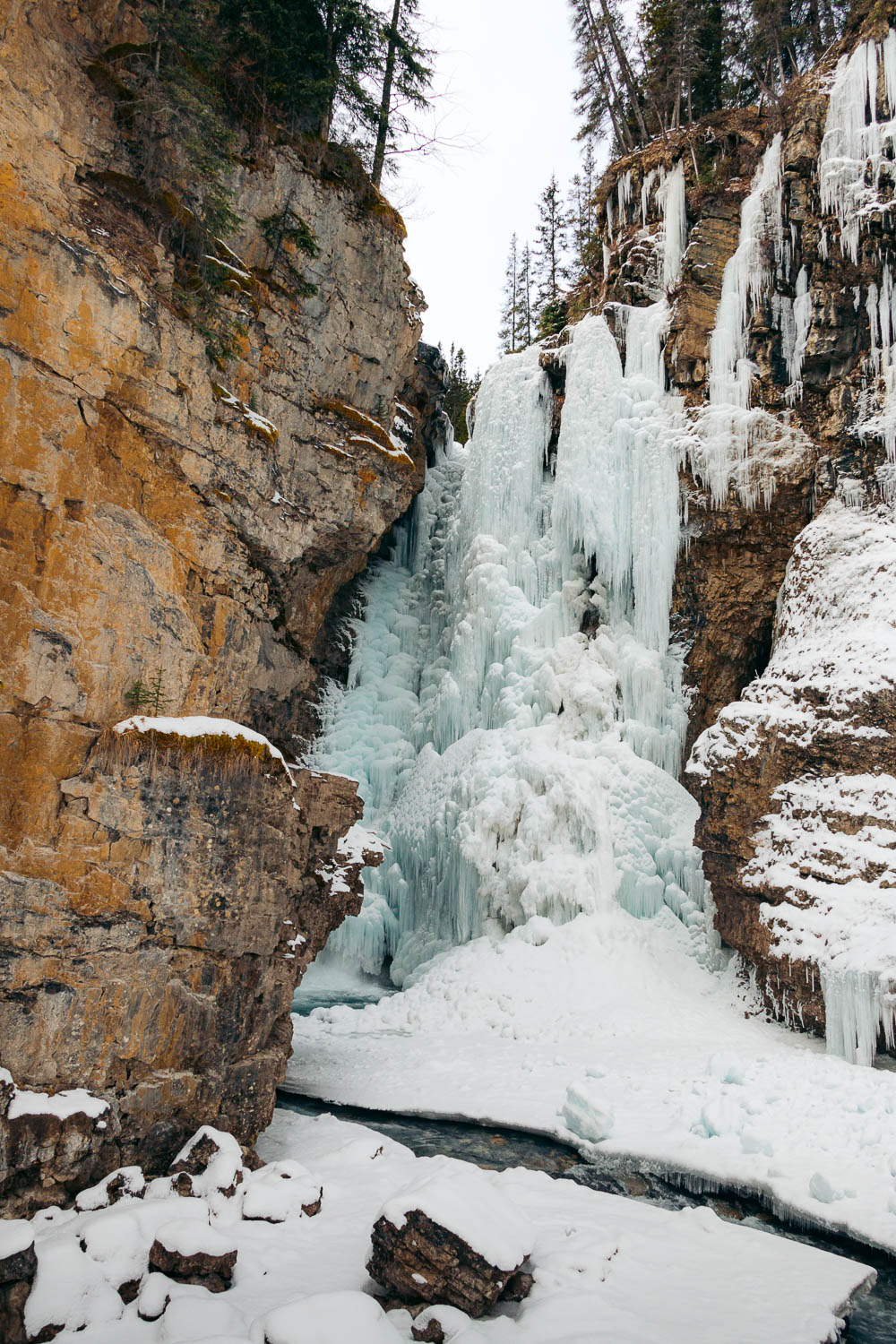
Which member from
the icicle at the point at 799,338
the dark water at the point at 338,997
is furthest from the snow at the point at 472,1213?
the icicle at the point at 799,338

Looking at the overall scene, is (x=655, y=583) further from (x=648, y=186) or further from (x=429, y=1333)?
(x=429, y=1333)

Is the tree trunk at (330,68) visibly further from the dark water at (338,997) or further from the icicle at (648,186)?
the dark water at (338,997)

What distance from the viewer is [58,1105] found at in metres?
5.86

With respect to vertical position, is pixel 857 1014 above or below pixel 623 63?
below

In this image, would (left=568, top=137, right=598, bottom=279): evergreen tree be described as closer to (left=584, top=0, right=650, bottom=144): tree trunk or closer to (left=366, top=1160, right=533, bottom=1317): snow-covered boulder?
(left=584, top=0, right=650, bottom=144): tree trunk

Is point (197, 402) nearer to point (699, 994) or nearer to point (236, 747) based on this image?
point (236, 747)

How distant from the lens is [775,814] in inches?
430

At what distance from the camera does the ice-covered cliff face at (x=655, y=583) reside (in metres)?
12.3

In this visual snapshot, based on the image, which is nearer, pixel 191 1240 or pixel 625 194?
pixel 191 1240

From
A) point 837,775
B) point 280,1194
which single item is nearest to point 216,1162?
point 280,1194

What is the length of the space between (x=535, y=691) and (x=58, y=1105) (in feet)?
33.1

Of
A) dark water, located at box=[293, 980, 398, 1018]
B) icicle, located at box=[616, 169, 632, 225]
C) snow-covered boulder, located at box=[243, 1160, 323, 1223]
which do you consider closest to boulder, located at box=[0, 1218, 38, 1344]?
snow-covered boulder, located at box=[243, 1160, 323, 1223]

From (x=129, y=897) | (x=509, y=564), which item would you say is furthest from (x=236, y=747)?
(x=509, y=564)

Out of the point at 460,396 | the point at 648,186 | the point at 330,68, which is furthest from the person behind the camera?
the point at 460,396
